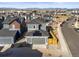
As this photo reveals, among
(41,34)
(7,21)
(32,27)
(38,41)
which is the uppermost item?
(7,21)

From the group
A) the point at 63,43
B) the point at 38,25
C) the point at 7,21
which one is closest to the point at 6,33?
the point at 7,21

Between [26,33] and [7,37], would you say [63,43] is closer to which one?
[26,33]

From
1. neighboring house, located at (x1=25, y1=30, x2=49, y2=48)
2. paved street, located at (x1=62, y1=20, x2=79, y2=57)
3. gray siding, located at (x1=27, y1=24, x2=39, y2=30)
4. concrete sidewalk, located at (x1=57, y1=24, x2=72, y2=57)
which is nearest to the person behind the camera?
paved street, located at (x1=62, y1=20, x2=79, y2=57)

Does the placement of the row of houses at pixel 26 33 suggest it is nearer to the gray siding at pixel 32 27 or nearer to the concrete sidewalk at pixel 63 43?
the gray siding at pixel 32 27

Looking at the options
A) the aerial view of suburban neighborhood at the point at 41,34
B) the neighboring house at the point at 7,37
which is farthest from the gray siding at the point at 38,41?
the neighboring house at the point at 7,37

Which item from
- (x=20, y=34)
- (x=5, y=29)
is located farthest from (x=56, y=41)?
(x=5, y=29)

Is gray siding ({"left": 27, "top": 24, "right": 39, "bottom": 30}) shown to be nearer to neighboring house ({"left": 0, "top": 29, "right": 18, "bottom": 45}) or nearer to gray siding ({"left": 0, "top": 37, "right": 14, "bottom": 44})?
neighboring house ({"left": 0, "top": 29, "right": 18, "bottom": 45})

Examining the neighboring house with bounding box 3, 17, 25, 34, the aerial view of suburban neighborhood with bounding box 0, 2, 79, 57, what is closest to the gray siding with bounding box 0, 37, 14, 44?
the aerial view of suburban neighborhood with bounding box 0, 2, 79, 57
